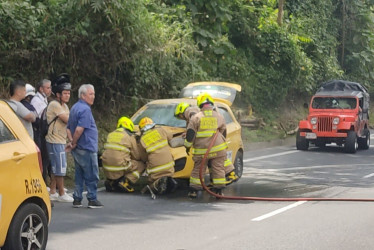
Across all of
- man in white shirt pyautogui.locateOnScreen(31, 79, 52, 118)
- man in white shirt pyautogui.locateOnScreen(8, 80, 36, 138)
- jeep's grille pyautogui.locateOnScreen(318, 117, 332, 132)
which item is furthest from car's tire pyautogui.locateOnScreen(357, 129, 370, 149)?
man in white shirt pyautogui.locateOnScreen(8, 80, 36, 138)

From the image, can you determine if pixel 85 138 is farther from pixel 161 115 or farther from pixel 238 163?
pixel 238 163

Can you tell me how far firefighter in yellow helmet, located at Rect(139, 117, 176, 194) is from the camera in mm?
11844

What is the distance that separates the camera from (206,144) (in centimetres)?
1173

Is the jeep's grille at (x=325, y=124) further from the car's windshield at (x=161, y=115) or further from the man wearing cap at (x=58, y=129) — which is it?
the man wearing cap at (x=58, y=129)

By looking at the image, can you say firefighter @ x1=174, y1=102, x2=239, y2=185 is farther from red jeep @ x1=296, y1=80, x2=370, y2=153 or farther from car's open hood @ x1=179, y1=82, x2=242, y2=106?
red jeep @ x1=296, y1=80, x2=370, y2=153

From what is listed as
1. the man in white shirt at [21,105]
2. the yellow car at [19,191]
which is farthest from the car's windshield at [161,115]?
Answer: the yellow car at [19,191]

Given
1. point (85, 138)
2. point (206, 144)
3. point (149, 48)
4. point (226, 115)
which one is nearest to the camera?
point (85, 138)

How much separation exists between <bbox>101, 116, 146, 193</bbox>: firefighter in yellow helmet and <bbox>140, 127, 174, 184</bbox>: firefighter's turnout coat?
0.67ft

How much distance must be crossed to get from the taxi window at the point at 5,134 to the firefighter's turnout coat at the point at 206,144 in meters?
4.97

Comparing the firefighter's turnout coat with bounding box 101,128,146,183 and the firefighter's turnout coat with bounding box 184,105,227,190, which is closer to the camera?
the firefighter's turnout coat with bounding box 184,105,227,190

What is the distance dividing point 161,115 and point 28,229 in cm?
666

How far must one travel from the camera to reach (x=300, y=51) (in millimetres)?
30969

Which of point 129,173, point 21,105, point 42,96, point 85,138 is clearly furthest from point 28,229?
point 129,173

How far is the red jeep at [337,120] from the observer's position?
22406 mm
